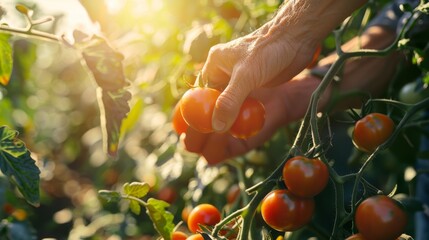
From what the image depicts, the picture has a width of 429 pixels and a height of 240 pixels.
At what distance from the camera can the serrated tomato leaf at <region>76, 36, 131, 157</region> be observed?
986 mm

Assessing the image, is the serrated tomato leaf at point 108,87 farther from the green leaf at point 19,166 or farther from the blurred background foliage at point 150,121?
the green leaf at point 19,166

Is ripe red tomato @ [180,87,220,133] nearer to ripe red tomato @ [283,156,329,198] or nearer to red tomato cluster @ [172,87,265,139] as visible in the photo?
red tomato cluster @ [172,87,265,139]

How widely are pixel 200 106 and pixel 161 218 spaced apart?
0.19 m

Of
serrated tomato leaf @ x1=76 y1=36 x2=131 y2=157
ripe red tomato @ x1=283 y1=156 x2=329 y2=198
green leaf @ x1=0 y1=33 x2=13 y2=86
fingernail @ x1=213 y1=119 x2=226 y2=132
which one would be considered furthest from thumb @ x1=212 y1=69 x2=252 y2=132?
green leaf @ x1=0 y1=33 x2=13 y2=86

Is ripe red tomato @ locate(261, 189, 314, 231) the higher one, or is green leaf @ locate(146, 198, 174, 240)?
ripe red tomato @ locate(261, 189, 314, 231)

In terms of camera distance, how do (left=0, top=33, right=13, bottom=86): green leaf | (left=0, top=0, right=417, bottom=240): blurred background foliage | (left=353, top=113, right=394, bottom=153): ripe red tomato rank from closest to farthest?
(left=353, top=113, right=394, bottom=153): ripe red tomato, (left=0, top=33, right=13, bottom=86): green leaf, (left=0, top=0, right=417, bottom=240): blurred background foliage

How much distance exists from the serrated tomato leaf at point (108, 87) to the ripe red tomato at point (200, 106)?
160mm

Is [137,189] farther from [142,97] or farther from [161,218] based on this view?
[142,97]

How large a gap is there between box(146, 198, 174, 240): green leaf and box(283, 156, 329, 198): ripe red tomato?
0.69 feet

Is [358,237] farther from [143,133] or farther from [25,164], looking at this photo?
[143,133]

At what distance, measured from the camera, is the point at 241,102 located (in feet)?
2.74

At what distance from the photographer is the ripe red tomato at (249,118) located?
89 centimetres

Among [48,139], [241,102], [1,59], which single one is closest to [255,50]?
[241,102]

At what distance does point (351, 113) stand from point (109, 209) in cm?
126
